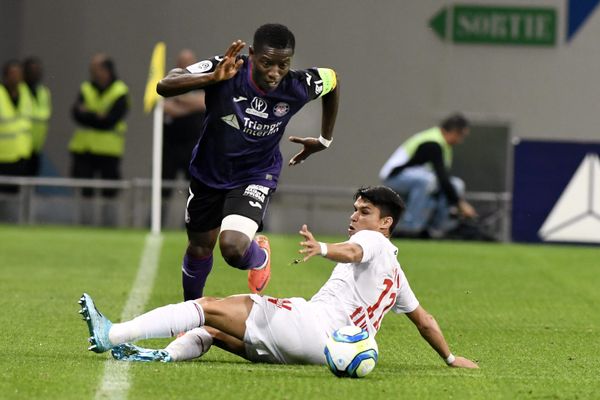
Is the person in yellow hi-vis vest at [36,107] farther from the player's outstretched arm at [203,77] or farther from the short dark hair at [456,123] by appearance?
the player's outstretched arm at [203,77]

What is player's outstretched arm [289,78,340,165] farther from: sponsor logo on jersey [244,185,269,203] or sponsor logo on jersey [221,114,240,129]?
sponsor logo on jersey [221,114,240,129]

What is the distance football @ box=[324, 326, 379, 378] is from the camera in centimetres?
739

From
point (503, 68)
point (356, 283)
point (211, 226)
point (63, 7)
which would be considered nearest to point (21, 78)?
point (63, 7)

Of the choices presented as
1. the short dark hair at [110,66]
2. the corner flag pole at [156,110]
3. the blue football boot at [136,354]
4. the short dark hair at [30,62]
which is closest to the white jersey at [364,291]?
the blue football boot at [136,354]

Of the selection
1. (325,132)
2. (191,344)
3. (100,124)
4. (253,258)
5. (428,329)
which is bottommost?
(191,344)

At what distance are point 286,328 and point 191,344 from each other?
58 cm

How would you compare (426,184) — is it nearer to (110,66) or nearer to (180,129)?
(180,129)

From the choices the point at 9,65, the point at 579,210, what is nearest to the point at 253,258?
the point at 579,210

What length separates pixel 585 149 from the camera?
19.2 metres

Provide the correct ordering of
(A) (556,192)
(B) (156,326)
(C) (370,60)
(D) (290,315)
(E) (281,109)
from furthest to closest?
(C) (370,60) → (A) (556,192) → (E) (281,109) → (D) (290,315) → (B) (156,326)

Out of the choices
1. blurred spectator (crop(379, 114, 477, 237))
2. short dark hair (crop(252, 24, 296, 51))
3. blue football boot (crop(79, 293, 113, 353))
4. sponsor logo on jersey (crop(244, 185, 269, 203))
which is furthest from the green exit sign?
blue football boot (crop(79, 293, 113, 353))

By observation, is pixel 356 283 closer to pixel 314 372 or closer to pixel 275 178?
pixel 314 372

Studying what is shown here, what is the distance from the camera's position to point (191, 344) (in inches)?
312

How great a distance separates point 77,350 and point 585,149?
465 inches
